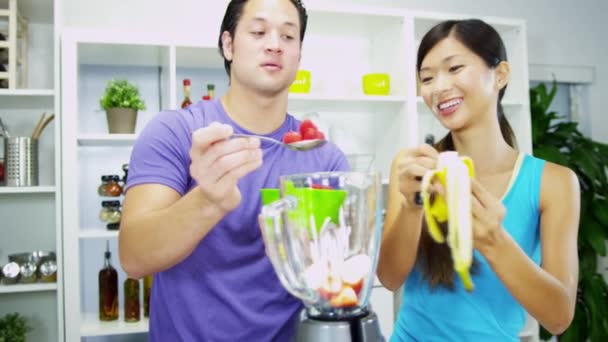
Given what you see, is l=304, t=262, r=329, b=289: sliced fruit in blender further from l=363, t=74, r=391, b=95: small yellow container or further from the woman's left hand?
l=363, t=74, r=391, b=95: small yellow container

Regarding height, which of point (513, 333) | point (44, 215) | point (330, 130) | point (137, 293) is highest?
point (330, 130)

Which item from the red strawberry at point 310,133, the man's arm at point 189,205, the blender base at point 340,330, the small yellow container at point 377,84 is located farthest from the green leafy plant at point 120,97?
the blender base at point 340,330

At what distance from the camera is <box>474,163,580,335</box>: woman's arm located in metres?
0.74

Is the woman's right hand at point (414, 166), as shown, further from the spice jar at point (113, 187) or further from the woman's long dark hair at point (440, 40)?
the spice jar at point (113, 187)

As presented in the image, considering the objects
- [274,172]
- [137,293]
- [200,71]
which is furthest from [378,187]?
[200,71]

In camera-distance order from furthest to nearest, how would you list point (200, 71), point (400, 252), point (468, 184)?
point (200, 71) → point (400, 252) → point (468, 184)

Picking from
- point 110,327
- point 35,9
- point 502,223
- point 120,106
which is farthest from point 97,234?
point 502,223

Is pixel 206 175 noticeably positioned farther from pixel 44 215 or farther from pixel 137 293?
pixel 44 215

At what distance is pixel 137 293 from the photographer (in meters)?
2.11

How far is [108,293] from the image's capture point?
2.11 meters

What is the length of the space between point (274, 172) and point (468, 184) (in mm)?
445

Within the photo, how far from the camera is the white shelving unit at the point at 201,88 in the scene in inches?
77.5

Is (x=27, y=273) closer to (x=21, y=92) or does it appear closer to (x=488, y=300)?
(x=21, y=92)

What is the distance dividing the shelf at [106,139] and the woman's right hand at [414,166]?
60.0 inches
